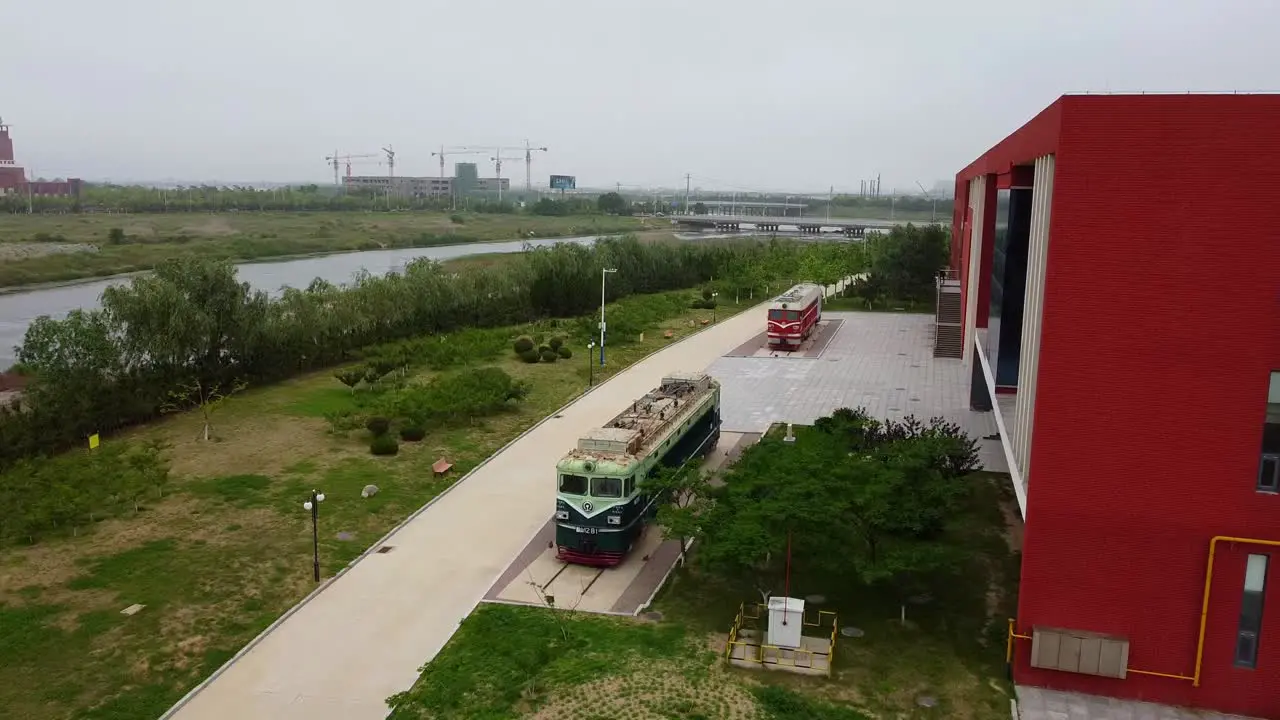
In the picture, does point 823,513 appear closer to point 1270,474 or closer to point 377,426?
point 1270,474

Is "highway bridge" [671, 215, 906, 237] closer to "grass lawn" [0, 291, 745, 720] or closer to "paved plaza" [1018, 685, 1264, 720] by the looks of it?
"grass lawn" [0, 291, 745, 720]

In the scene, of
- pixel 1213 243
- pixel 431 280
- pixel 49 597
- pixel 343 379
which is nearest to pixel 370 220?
pixel 431 280

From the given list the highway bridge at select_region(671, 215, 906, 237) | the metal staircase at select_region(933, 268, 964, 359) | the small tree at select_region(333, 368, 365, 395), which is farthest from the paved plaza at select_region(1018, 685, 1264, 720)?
the highway bridge at select_region(671, 215, 906, 237)

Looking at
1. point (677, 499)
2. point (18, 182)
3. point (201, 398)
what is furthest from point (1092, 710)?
point (18, 182)

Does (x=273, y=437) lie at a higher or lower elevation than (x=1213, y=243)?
lower

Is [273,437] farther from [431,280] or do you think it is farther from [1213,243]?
[1213,243]
